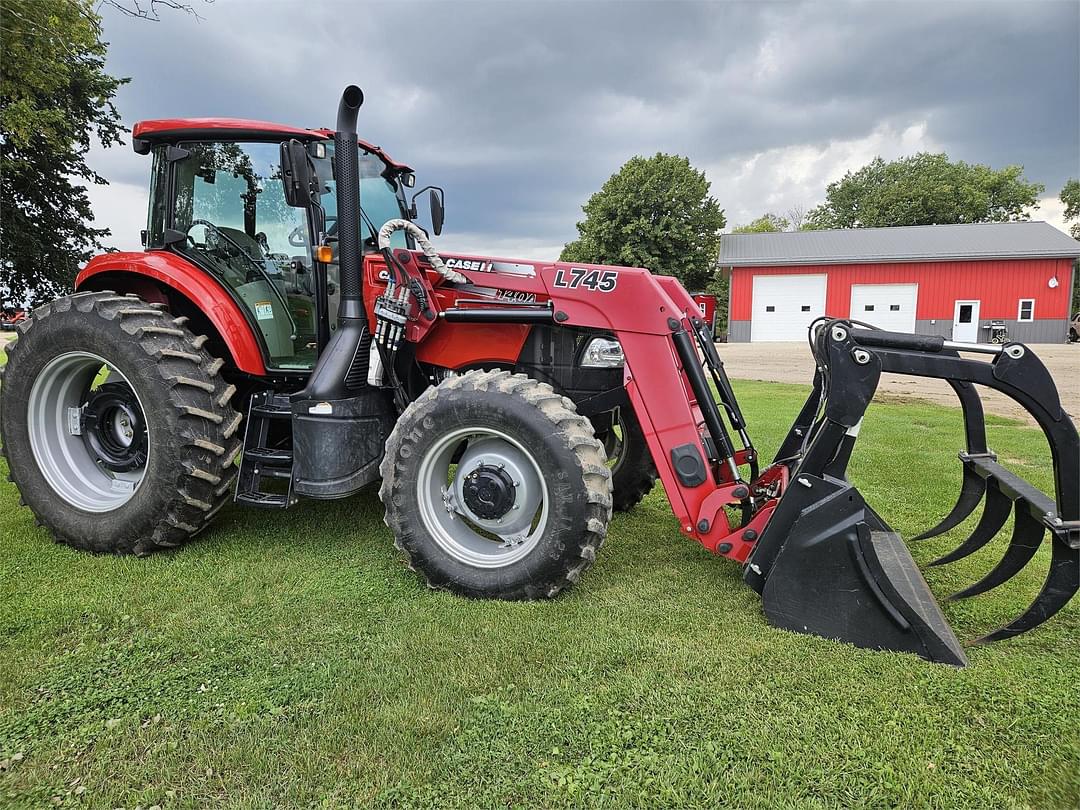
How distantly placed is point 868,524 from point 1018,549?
0.82m

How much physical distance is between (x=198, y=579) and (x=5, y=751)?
1.26 metres

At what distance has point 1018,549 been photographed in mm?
2799

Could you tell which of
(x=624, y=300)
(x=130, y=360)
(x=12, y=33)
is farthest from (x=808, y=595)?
(x=12, y=33)

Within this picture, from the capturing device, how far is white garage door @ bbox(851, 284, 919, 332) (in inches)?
1082

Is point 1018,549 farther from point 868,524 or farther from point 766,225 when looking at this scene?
point 766,225

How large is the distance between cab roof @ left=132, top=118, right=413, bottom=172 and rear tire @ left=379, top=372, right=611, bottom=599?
1908mm

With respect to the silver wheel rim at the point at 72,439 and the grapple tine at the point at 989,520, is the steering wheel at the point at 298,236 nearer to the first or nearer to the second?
the silver wheel rim at the point at 72,439

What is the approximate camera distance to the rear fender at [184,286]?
357 cm

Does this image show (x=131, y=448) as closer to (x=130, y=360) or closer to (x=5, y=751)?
(x=130, y=360)

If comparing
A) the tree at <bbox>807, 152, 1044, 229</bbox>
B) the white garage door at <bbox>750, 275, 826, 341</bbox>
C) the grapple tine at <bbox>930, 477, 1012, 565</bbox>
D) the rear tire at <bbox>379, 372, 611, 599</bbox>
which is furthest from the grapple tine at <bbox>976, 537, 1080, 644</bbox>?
the tree at <bbox>807, 152, 1044, 229</bbox>

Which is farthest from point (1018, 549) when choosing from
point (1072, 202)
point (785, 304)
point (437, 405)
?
point (1072, 202)

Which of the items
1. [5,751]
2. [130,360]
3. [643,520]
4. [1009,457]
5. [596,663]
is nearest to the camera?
[5,751]

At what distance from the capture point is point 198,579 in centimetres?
326

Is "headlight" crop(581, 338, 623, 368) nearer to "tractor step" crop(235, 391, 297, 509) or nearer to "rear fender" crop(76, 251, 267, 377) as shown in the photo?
"tractor step" crop(235, 391, 297, 509)
